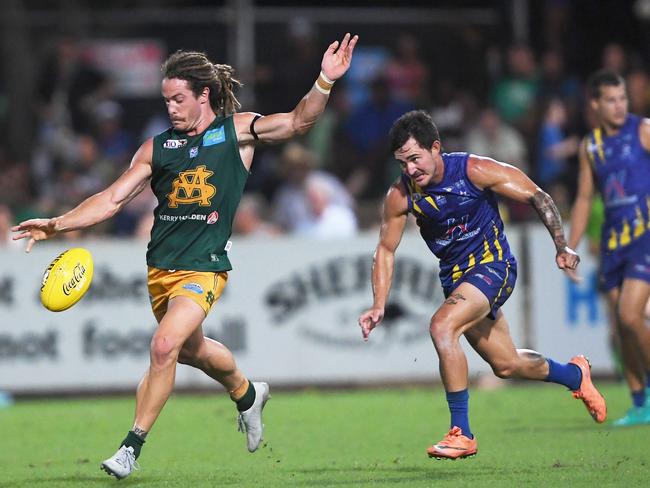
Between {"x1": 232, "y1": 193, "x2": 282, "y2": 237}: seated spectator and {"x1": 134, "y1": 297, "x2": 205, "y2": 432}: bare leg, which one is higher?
{"x1": 232, "y1": 193, "x2": 282, "y2": 237}: seated spectator

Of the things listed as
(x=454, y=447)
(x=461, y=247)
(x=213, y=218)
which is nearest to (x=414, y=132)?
(x=461, y=247)

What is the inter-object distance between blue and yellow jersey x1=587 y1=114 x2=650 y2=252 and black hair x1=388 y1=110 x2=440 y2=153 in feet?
8.79

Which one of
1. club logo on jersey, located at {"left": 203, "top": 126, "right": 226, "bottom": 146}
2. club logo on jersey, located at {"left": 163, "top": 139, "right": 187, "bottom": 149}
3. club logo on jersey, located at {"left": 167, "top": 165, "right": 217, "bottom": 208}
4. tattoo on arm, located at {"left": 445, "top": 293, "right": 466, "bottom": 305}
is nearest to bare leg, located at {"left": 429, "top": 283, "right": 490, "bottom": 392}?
tattoo on arm, located at {"left": 445, "top": 293, "right": 466, "bottom": 305}

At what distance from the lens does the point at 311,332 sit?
14320 millimetres

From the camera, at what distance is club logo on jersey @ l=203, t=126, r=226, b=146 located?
27.4ft

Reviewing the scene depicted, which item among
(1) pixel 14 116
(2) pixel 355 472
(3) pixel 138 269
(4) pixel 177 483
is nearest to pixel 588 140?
(2) pixel 355 472

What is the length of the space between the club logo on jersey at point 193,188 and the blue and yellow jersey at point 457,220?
1.26m

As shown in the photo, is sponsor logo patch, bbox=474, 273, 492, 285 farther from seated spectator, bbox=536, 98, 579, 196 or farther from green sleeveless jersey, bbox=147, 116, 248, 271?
seated spectator, bbox=536, 98, 579, 196

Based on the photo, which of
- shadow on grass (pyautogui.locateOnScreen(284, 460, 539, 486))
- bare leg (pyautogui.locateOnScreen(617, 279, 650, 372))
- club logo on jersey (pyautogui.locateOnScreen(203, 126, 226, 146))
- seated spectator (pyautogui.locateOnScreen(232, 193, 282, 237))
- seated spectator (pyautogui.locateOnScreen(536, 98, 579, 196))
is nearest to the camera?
shadow on grass (pyautogui.locateOnScreen(284, 460, 539, 486))

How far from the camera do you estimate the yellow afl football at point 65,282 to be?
788cm

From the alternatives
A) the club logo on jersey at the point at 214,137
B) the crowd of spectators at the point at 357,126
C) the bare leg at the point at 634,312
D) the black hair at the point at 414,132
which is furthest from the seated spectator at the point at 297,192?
the black hair at the point at 414,132

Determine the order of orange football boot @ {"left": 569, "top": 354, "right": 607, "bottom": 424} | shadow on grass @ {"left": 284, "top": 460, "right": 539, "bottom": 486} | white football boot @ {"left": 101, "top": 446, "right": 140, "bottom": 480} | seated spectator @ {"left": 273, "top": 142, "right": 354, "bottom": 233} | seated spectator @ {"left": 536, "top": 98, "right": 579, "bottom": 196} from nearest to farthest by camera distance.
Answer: white football boot @ {"left": 101, "top": 446, "right": 140, "bottom": 480} → shadow on grass @ {"left": 284, "top": 460, "right": 539, "bottom": 486} → orange football boot @ {"left": 569, "top": 354, "right": 607, "bottom": 424} → seated spectator @ {"left": 273, "top": 142, "right": 354, "bottom": 233} → seated spectator @ {"left": 536, "top": 98, "right": 579, "bottom": 196}

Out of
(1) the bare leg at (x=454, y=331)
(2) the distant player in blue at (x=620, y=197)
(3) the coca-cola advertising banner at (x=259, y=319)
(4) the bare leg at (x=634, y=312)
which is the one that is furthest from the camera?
(3) the coca-cola advertising banner at (x=259, y=319)

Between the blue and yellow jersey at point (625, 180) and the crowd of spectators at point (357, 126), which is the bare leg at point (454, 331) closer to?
the blue and yellow jersey at point (625, 180)
